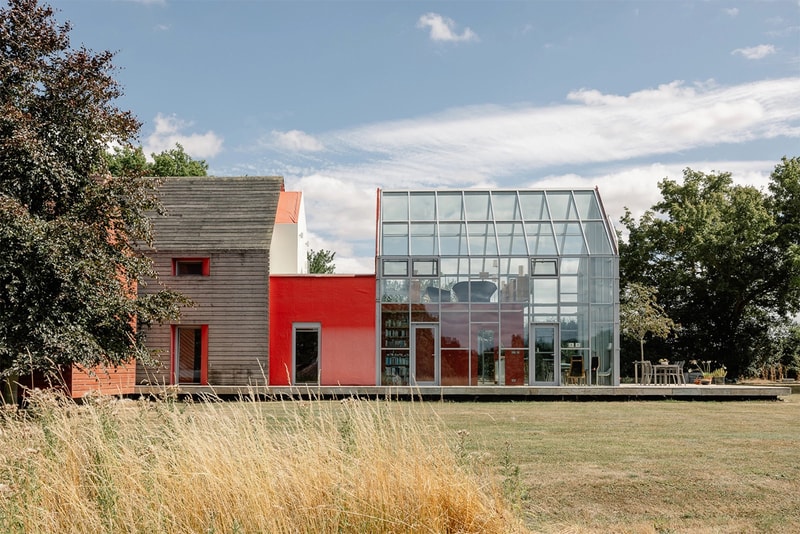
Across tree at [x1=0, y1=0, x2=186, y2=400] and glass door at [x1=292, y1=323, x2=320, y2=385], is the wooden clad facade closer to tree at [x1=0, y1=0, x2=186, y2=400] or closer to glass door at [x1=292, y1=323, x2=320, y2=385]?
glass door at [x1=292, y1=323, x2=320, y2=385]

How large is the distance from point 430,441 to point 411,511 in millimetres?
635

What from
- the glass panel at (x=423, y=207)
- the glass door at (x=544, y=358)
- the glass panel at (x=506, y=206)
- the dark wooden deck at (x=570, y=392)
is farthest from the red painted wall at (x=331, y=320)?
the glass door at (x=544, y=358)

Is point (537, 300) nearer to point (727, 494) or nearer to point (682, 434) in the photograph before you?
point (682, 434)

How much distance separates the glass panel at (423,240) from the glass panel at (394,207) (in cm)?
52

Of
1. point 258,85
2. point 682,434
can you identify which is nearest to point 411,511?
point 682,434

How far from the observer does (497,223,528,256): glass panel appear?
69.9 feet

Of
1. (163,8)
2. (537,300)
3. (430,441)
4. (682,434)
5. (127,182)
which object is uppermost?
(163,8)

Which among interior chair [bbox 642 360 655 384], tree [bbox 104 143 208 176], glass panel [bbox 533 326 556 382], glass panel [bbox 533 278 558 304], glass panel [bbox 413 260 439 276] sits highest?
tree [bbox 104 143 208 176]

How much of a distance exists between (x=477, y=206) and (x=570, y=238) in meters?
2.61

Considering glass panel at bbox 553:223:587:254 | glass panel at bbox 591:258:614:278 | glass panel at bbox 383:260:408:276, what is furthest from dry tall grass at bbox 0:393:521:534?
glass panel at bbox 553:223:587:254

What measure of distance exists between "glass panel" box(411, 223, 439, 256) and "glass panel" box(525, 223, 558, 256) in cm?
243

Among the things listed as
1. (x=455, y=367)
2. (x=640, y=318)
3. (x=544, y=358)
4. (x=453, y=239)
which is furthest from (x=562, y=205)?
(x=640, y=318)

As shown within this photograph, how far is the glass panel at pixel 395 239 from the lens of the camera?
21375mm

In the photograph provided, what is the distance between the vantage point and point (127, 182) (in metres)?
14.4
